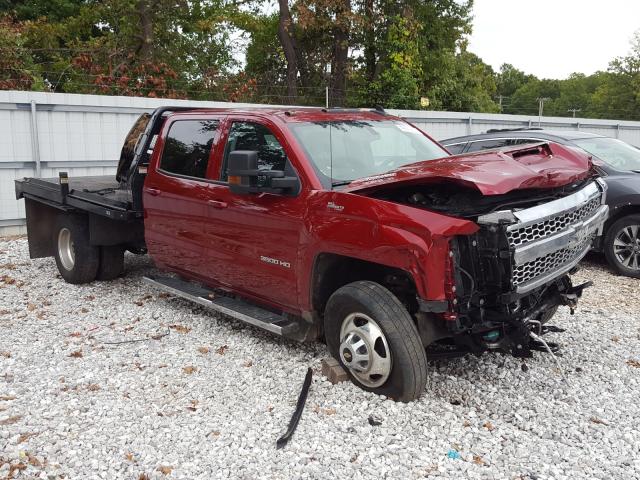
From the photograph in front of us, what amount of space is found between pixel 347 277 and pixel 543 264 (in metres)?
1.39

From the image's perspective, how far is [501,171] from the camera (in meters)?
3.90

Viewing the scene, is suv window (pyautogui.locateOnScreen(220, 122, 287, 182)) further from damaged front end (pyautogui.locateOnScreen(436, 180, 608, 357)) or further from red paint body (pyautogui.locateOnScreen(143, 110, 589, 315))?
damaged front end (pyautogui.locateOnScreen(436, 180, 608, 357))

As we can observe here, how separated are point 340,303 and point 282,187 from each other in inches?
37.9

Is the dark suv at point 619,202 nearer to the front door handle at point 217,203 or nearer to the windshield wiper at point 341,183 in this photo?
the windshield wiper at point 341,183

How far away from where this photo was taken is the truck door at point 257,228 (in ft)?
15.4

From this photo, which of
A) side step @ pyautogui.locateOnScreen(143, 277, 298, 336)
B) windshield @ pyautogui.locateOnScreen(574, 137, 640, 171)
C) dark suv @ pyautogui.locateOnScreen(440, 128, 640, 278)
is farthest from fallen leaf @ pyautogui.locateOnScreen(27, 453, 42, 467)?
windshield @ pyautogui.locateOnScreen(574, 137, 640, 171)

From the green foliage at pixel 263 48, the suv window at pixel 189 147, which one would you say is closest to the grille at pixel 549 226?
the suv window at pixel 189 147

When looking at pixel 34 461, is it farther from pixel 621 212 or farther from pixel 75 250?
pixel 621 212

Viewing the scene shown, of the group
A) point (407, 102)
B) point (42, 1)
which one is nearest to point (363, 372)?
point (407, 102)

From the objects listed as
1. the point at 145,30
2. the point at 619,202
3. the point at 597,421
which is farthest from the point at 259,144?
the point at 145,30

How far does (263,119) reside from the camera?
5.05 m

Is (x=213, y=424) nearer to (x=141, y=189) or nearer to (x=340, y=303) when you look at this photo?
(x=340, y=303)

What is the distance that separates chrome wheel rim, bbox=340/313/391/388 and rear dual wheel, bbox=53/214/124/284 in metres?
4.08

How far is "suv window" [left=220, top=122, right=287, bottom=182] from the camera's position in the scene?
4879mm
